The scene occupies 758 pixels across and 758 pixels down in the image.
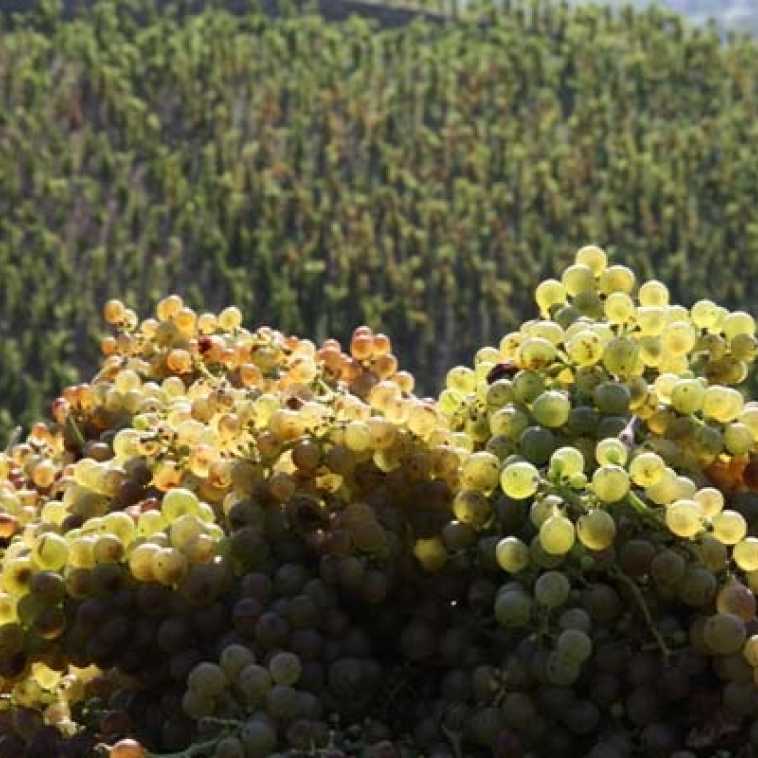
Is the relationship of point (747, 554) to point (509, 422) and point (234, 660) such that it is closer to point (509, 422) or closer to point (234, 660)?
point (509, 422)

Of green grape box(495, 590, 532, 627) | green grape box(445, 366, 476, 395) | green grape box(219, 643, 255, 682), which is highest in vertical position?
green grape box(445, 366, 476, 395)

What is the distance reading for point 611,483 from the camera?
1.02 metres

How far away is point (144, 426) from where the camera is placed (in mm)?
1277

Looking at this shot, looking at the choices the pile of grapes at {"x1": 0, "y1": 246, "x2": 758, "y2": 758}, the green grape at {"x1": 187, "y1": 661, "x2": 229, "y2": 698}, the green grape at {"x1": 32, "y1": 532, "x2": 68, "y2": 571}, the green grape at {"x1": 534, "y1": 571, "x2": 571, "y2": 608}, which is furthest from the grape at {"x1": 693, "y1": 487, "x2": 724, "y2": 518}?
the green grape at {"x1": 32, "y1": 532, "x2": 68, "y2": 571}

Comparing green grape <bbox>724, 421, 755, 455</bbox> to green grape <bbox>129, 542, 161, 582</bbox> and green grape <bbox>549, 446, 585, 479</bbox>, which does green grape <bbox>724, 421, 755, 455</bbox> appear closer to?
green grape <bbox>549, 446, 585, 479</bbox>

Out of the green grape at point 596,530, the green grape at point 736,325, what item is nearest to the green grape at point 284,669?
the green grape at point 596,530

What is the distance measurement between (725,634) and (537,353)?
26cm

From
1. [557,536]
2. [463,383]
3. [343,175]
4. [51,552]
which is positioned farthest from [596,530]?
[343,175]

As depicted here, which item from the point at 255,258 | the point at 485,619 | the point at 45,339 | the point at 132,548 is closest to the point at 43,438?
the point at 132,548

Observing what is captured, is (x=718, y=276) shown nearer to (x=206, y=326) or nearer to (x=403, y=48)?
(x=403, y=48)

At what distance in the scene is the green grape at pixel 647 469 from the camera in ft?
3.37

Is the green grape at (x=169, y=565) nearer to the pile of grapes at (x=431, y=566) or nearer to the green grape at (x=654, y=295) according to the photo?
the pile of grapes at (x=431, y=566)

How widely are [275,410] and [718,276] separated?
8.52 m

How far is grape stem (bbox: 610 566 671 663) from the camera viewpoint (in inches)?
39.9
